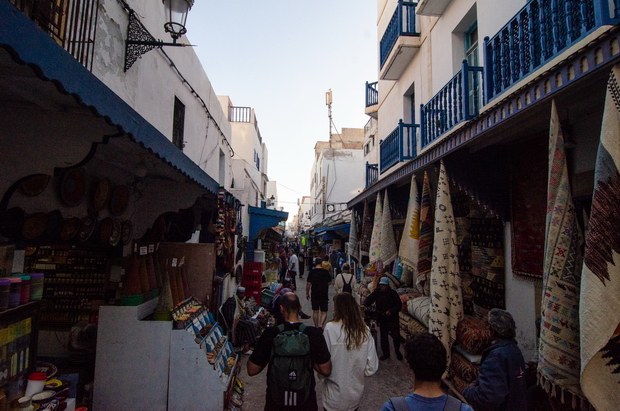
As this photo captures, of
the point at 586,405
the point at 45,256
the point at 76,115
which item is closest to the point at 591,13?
the point at 586,405

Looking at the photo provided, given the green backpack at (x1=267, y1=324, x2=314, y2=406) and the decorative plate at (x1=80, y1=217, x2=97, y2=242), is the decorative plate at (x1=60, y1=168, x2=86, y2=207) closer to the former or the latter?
the decorative plate at (x1=80, y1=217, x2=97, y2=242)

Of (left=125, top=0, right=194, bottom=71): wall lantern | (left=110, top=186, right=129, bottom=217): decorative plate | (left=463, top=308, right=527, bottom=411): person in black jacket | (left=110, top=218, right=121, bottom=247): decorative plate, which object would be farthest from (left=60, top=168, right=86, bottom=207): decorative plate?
(left=463, top=308, right=527, bottom=411): person in black jacket

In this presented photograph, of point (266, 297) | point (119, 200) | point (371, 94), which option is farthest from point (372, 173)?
point (119, 200)

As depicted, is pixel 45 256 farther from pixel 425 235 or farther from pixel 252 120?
pixel 252 120

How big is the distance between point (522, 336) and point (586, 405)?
2177mm

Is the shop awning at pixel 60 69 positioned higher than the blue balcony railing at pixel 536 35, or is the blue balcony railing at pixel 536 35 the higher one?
the blue balcony railing at pixel 536 35

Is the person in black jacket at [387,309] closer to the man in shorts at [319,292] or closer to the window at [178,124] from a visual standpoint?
the man in shorts at [319,292]

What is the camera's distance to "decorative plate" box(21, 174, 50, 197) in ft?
10.9

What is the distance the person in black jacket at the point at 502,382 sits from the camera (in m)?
2.73

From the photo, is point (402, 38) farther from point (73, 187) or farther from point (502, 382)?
point (502, 382)

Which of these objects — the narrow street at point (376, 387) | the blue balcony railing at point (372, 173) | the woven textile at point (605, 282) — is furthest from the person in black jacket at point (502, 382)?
the blue balcony railing at point (372, 173)

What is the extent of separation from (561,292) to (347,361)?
175cm

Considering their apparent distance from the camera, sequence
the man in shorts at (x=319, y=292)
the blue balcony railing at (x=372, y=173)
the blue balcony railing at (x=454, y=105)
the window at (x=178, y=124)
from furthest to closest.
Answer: the blue balcony railing at (x=372, y=173) → the man in shorts at (x=319, y=292) → the window at (x=178, y=124) → the blue balcony railing at (x=454, y=105)

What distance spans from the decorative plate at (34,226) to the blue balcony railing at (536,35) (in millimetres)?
5337
